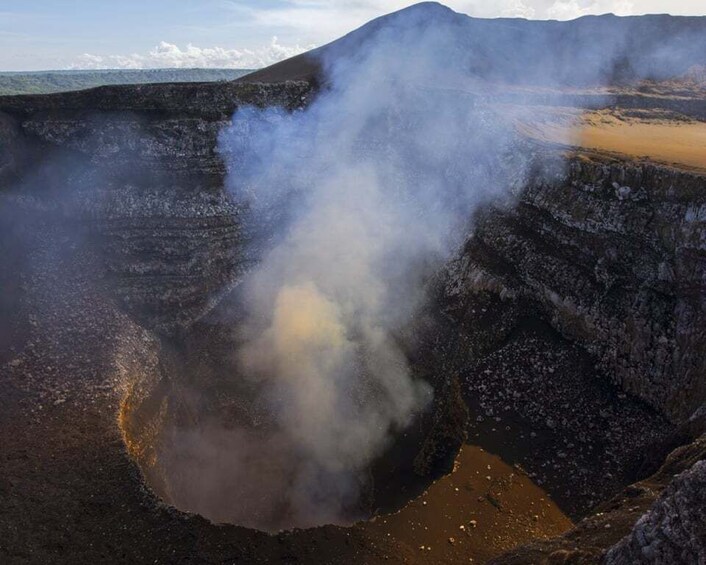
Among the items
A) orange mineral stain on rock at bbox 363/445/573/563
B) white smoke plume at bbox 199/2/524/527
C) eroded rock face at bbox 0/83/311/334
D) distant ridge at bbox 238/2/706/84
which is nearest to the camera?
orange mineral stain on rock at bbox 363/445/573/563

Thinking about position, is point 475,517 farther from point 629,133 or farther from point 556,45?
point 556,45

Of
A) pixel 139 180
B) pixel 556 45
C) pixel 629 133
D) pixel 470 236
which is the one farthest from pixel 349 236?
pixel 556 45

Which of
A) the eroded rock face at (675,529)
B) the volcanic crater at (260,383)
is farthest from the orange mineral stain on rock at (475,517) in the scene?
the eroded rock face at (675,529)

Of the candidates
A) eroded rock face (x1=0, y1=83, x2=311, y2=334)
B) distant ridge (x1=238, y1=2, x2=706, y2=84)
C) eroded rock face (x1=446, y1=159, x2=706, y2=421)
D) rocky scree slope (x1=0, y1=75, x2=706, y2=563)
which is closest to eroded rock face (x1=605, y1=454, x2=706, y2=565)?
rocky scree slope (x1=0, y1=75, x2=706, y2=563)

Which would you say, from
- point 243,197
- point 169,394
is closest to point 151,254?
point 243,197

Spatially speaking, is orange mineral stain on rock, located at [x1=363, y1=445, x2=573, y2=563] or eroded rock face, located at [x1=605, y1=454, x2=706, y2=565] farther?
orange mineral stain on rock, located at [x1=363, y1=445, x2=573, y2=563]

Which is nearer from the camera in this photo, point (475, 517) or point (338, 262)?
point (475, 517)

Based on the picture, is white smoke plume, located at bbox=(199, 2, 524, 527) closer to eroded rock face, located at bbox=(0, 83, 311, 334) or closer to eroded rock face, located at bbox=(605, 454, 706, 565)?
eroded rock face, located at bbox=(0, 83, 311, 334)
